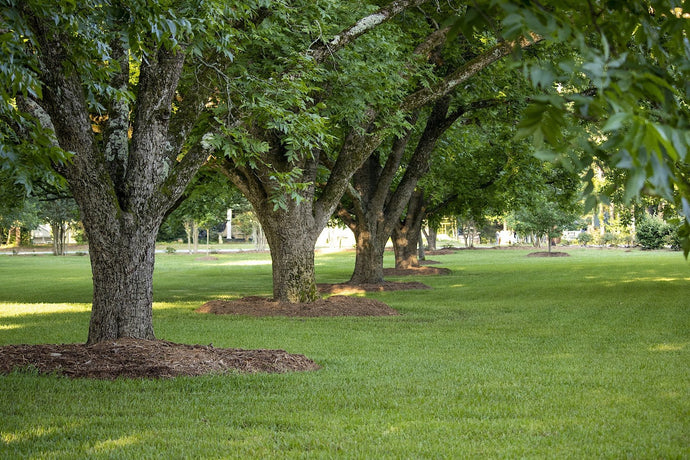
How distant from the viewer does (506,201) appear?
29703 mm

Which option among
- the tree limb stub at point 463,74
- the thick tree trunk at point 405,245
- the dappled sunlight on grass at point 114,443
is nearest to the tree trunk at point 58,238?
the thick tree trunk at point 405,245

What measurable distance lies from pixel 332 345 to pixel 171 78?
4.70m

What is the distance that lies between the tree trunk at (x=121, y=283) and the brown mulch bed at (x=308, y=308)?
246 inches

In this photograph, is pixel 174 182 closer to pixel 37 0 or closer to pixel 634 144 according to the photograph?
pixel 37 0

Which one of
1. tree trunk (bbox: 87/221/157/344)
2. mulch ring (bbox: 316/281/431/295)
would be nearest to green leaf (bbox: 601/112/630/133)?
tree trunk (bbox: 87/221/157/344)

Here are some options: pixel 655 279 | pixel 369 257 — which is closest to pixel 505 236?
pixel 655 279

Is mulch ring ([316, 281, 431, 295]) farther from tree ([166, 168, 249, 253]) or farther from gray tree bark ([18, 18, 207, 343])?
gray tree bark ([18, 18, 207, 343])

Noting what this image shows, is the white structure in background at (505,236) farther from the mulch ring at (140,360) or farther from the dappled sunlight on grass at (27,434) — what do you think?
the dappled sunlight on grass at (27,434)

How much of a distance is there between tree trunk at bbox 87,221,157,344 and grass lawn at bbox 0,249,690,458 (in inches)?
55.5

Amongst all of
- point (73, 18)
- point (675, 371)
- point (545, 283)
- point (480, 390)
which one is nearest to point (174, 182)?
point (73, 18)

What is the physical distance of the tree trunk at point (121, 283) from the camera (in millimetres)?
8969

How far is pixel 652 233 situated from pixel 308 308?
52.7 m

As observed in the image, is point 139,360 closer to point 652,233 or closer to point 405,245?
point 405,245

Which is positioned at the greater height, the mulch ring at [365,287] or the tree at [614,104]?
the tree at [614,104]
